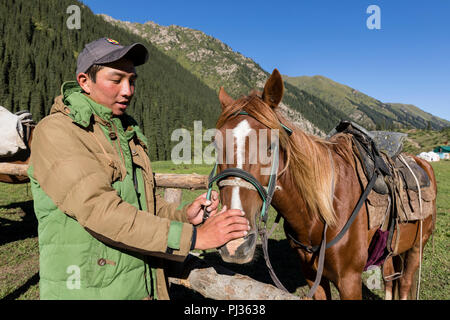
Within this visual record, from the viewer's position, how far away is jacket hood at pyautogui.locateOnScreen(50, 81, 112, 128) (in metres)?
1.48

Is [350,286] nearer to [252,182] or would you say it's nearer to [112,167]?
[252,182]

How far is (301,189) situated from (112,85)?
1.98 m

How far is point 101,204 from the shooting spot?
1238 millimetres

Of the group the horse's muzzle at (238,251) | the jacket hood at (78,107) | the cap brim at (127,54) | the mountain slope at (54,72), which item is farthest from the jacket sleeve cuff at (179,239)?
the mountain slope at (54,72)

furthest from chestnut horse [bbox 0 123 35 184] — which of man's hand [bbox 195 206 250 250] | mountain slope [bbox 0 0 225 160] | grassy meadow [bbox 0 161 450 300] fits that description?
mountain slope [bbox 0 0 225 160]

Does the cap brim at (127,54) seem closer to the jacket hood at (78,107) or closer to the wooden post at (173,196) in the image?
the jacket hood at (78,107)

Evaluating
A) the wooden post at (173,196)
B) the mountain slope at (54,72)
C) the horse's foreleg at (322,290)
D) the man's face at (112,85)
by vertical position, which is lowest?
the horse's foreleg at (322,290)

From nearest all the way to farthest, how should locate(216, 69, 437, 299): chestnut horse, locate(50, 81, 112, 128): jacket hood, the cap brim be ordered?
locate(50, 81, 112, 128): jacket hood, the cap brim, locate(216, 69, 437, 299): chestnut horse

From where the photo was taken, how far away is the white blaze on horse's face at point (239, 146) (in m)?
1.75

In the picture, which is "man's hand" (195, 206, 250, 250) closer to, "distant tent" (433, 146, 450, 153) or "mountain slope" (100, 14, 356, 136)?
"distant tent" (433, 146, 450, 153)

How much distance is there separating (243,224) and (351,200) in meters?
1.82

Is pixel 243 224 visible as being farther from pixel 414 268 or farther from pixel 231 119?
pixel 414 268

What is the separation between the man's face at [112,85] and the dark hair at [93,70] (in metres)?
0.02

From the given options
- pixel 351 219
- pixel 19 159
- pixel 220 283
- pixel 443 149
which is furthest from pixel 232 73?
pixel 220 283
